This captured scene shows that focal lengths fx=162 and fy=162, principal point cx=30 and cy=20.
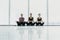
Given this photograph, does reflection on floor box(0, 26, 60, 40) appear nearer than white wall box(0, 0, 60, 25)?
Yes

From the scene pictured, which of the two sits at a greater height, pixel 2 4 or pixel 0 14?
pixel 2 4

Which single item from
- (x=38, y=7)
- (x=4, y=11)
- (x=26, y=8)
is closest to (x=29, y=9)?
(x=26, y=8)

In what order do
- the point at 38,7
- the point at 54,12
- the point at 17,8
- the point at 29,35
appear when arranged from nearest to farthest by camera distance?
the point at 29,35 → the point at 17,8 → the point at 38,7 → the point at 54,12

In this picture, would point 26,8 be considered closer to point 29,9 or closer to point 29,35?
point 29,9

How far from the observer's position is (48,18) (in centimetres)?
1113

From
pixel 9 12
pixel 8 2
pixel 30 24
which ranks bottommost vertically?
pixel 30 24

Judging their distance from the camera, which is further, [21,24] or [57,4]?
[57,4]

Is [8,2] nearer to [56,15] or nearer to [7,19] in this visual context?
[7,19]

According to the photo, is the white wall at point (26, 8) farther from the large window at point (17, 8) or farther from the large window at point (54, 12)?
the large window at point (54, 12)

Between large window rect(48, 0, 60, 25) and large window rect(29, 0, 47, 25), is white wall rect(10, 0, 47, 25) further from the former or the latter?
large window rect(48, 0, 60, 25)

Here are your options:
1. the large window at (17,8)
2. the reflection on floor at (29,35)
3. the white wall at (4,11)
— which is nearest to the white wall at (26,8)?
the large window at (17,8)

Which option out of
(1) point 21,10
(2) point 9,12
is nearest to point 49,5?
(1) point 21,10

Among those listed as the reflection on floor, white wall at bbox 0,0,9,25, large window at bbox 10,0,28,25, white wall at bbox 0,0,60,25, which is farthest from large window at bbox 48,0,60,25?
the reflection on floor

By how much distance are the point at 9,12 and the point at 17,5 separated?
2.41 feet
